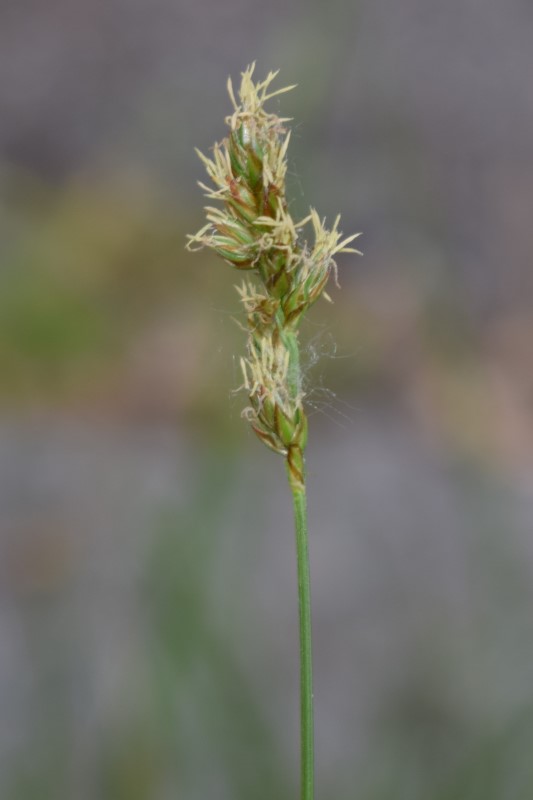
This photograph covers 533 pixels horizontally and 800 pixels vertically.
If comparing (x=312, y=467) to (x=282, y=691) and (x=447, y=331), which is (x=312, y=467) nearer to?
(x=447, y=331)

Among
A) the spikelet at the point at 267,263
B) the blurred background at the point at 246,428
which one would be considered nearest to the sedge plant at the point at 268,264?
the spikelet at the point at 267,263

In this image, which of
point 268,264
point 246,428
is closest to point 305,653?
point 268,264

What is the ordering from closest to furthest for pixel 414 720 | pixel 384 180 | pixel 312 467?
pixel 414 720 < pixel 312 467 < pixel 384 180

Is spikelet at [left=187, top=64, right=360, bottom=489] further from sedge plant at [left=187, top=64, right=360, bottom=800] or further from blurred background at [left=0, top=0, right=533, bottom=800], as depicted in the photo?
blurred background at [left=0, top=0, right=533, bottom=800]

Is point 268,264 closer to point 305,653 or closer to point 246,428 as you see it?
point 305,653

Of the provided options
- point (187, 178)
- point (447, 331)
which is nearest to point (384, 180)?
point (447, 331)

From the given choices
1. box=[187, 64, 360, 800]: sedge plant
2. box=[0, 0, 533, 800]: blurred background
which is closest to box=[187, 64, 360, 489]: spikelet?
box=[187, 64, 360, 800]: sedge plant
